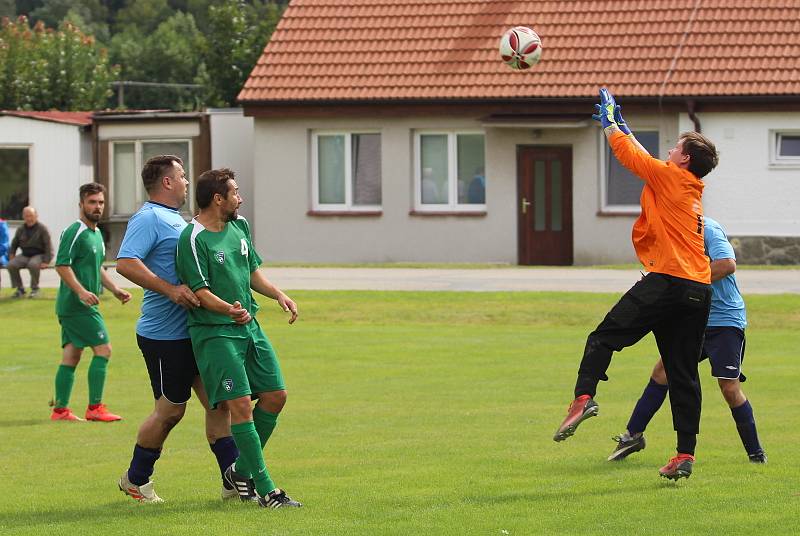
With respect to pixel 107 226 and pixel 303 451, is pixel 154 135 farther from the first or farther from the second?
pixel 303 451

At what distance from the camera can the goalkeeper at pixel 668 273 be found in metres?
8.89

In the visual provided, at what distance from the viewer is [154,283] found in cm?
884

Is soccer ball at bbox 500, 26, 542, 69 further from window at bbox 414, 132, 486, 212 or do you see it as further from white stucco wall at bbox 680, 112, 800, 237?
window at bbox 414, 132, 486, 212

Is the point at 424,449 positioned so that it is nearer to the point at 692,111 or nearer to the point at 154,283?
the point at 154,283

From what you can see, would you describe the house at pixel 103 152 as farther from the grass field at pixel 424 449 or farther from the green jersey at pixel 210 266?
the green jersey at pixel 210 266

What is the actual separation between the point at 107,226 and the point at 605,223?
11.7 metres

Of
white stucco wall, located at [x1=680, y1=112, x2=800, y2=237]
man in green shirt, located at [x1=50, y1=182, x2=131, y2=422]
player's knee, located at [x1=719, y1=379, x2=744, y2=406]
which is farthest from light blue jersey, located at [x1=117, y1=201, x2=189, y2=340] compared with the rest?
white stucco wall, located at [x1=680, y1=112, x2=800, y2=237]

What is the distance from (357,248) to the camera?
34.3m

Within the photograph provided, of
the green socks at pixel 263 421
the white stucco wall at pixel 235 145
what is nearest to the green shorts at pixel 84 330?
the green socks at pixel 263 421

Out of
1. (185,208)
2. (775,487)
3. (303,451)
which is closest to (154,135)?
(185,208)

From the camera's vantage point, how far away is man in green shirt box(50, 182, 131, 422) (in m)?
13.4

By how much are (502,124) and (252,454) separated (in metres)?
24.7

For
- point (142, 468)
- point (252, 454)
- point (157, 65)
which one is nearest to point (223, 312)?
point (252, 454)

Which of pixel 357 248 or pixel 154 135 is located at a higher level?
pixel 154 135
